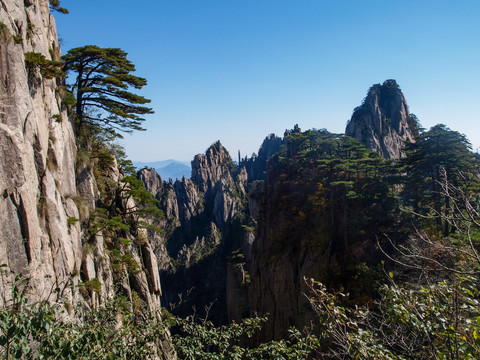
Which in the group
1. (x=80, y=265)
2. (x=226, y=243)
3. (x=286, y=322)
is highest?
(x=80, y=265)

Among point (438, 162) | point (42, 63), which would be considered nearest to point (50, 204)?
point (42, 63)

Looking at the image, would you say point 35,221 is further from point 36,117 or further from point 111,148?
point 111,148

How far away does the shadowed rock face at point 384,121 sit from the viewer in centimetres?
4576

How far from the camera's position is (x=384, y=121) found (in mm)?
47500

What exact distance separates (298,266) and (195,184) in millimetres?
77102

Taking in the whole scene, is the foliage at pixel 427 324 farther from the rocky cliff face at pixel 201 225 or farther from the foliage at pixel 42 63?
the rocky cliff face at pixel 201 225

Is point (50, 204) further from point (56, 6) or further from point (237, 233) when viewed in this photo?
point (237, 233)

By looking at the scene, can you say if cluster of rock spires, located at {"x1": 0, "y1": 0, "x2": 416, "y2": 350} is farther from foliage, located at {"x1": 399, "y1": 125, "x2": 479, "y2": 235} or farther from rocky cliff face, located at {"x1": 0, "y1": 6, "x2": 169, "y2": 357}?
foliage, located at {"x1": 399, "y1": 125, "x2": 479, "y2": 235}

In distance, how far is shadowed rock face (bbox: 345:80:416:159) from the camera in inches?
1802

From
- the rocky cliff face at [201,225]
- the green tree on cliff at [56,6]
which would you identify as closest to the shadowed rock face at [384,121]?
the rocky cliff face at [201,225]

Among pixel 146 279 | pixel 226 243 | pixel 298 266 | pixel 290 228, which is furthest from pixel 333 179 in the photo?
pixel 226 243

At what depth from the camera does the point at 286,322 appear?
22.5 metres

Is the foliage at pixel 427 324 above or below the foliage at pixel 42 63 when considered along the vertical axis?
below

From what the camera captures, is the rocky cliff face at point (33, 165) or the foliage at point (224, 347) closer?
the foliage at point (224, 347)
